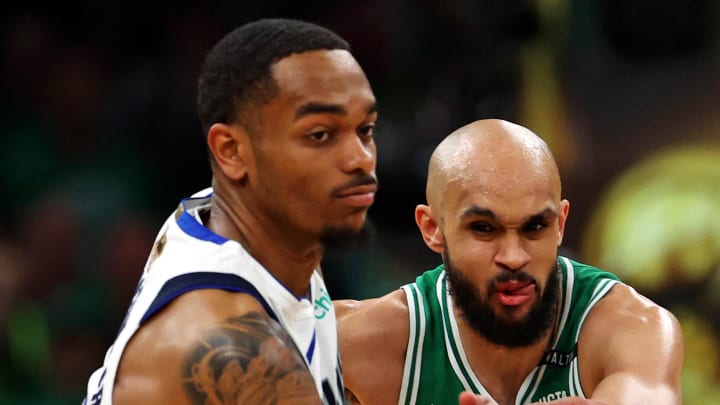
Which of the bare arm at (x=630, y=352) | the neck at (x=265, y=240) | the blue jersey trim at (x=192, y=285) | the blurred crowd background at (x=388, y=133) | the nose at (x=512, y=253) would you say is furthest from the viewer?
the blurred crowd background at (x=388, y=133)

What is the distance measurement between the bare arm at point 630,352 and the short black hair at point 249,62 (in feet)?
3.83

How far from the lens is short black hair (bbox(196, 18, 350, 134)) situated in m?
2.78

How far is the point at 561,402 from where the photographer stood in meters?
2.73

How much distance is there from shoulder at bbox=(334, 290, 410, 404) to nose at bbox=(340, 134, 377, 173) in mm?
1067

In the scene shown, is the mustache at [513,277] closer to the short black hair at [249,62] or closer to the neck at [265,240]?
the neck at [265,240]

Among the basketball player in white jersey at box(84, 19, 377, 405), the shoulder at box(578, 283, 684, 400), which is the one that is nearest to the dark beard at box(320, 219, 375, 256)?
the basketball player in white jersey at box(84, 19, 377, 405)

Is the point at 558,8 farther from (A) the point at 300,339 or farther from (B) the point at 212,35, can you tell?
(A) the point at 300,339

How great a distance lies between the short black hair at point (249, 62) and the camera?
2781 mm

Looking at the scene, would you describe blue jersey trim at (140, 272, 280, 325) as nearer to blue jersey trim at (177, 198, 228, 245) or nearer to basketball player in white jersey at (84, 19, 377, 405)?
basketball player in white jersey at (84, 19, 377, 405)

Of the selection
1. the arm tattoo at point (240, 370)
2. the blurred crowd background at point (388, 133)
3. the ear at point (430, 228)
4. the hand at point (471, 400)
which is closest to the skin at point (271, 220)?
the arm tattoo at point (240, 370)

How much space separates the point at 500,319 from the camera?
3512 millimetres

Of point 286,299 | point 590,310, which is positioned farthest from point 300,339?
point 590,310

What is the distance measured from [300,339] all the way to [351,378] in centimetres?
83

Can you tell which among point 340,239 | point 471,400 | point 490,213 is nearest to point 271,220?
point 340,239
